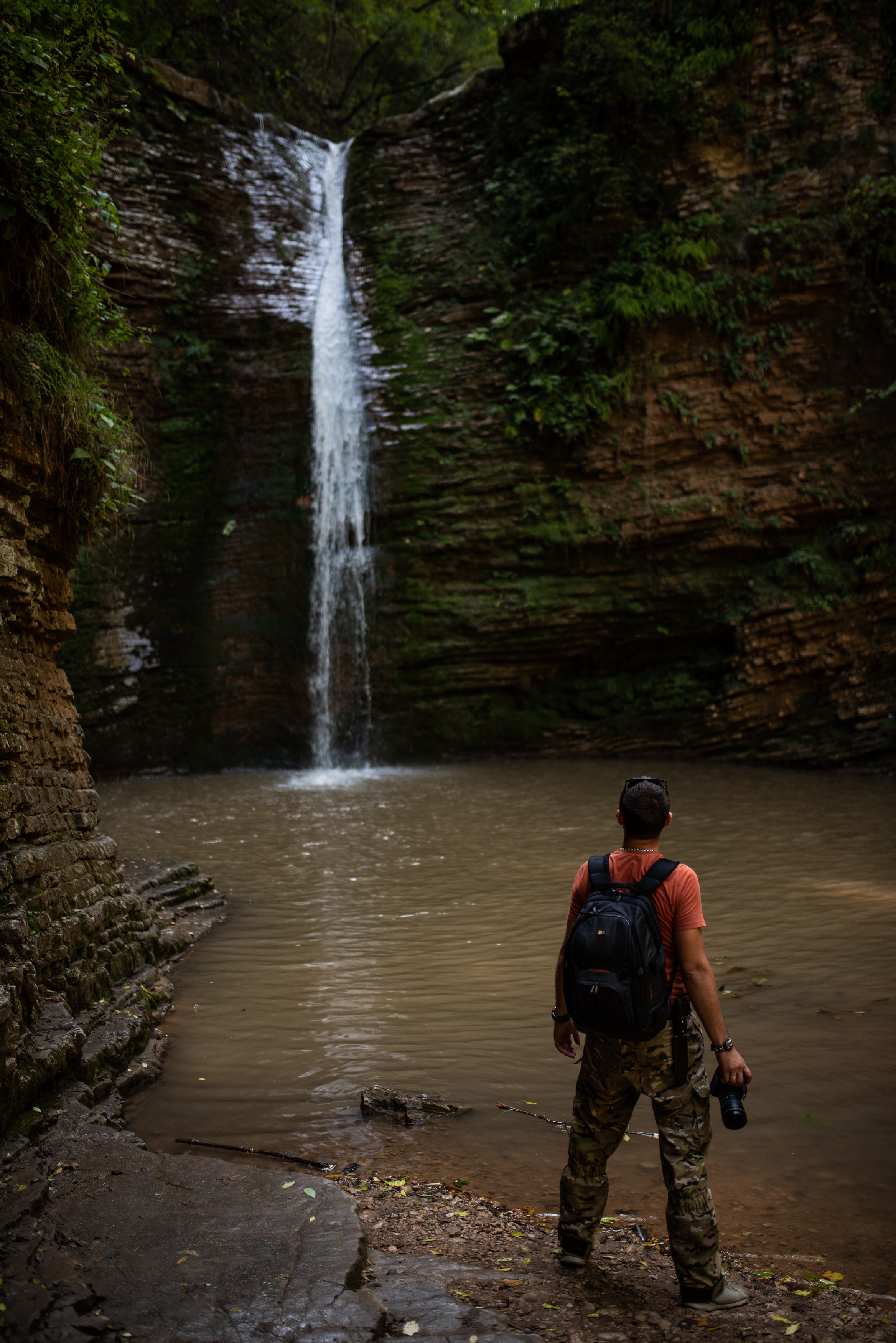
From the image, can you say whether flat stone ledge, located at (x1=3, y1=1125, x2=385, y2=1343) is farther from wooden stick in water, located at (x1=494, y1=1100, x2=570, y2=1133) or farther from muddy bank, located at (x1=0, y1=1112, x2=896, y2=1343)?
wooden stick in water, located at (x1=494, y1=1100, x2=570, y2=1133)

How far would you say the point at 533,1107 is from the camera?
3562 mm

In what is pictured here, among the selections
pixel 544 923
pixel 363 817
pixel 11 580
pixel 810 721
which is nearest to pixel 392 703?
pixel 363 817

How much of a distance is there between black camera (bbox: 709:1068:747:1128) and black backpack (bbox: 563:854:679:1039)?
9.9 inches

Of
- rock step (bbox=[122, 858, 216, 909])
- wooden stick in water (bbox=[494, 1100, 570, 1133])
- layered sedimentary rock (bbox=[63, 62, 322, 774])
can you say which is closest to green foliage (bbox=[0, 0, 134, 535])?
rock step (bbox=[122, 858, 216, 909])

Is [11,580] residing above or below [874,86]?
below

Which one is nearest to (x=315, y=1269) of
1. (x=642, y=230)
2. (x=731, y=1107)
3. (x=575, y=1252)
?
(x=575, y=1252)

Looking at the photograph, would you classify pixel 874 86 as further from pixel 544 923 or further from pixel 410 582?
pixel 544 923

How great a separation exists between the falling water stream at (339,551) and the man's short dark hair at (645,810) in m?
11.4

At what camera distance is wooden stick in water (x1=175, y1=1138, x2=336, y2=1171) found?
3.12 m

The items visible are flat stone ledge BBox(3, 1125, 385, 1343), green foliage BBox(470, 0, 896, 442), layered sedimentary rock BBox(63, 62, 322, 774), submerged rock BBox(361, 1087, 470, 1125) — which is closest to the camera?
flat stone ledge BBox(3, 1125, 385, 1343)

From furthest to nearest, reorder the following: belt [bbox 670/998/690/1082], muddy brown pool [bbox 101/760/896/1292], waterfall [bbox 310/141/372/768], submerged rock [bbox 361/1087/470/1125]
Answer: waterfall [bbox 310/141/372/768]
submerged rock [bbox 361/1087/470/1125]
muddy brown pool [bbox 101/760/896/1292]
belt [bbox 670/998/690/1082]

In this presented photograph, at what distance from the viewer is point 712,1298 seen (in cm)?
226

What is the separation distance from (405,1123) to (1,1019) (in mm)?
1620

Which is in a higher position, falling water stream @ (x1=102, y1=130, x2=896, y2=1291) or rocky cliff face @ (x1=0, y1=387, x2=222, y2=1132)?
rocky cliff face @ (x1=0, y1=387, x2=222, y2=1132)
